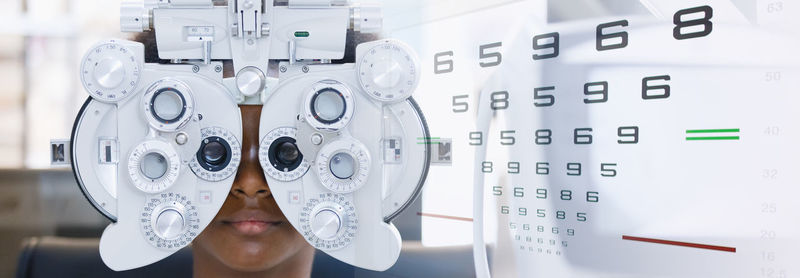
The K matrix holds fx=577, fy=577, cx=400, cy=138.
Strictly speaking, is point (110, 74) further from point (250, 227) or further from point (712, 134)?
point (712, 134)

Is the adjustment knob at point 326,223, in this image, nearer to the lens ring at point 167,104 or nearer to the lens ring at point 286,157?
the lens ring at point 286,157

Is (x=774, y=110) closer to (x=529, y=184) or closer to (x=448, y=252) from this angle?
(x=529, y=184)

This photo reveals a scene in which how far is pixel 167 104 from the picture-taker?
3.46 feet

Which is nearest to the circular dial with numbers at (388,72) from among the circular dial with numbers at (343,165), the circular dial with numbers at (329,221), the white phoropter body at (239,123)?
the white phoropter body at (239,123)

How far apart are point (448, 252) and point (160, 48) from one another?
2.32ft

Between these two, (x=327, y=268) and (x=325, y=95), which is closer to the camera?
(x=325, y=95)

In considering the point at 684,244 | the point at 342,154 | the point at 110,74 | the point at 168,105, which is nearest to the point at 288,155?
the point at 342,154

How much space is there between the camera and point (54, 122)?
1325 mm

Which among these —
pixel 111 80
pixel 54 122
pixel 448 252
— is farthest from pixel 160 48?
pixel 448 252

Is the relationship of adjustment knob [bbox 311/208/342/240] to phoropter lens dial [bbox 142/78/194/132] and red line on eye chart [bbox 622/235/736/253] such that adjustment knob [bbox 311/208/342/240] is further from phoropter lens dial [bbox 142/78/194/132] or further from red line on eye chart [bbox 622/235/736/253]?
red line on eye chart [bbox 622/235/736/253]

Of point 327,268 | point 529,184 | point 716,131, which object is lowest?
point 327,268

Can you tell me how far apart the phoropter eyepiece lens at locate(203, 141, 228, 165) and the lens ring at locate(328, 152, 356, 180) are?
0.67ft

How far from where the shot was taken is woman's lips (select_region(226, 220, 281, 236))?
1172 millimetres

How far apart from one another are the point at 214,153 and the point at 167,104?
0.12 meters
